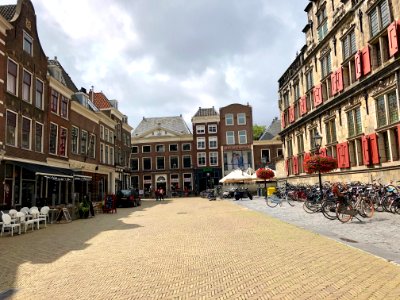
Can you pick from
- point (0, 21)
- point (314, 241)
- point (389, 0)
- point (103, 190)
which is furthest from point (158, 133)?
point (314, 241)

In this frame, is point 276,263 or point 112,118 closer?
point 276,263

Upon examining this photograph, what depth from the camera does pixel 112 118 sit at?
4059 cm

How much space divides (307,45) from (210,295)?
26.1m

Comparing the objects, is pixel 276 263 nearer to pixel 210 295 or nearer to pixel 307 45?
pixel 210 295

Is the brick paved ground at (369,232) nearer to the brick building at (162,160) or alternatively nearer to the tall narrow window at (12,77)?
the tall narrow window at (12,77)

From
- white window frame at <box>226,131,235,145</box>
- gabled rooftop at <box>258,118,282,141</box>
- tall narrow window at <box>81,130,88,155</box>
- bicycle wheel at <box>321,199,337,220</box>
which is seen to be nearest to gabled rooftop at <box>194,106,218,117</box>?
white window frame at <box>226,131,235,145</box>

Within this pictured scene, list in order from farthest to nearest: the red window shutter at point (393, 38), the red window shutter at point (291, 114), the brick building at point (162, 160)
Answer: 1. the brick building at point (162, 160)
2. the red window shutter at point (291, 114)
3. the red window shutter at point (393, 38)

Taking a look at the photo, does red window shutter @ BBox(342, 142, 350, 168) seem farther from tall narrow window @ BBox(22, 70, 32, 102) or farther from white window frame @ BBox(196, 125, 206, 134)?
white window frame @ BBox(196, 125, 206, 134)

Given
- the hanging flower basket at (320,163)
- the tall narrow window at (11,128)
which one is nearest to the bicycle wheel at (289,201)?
the hanging flower basket at (320,163)

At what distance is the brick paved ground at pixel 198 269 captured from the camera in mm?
4867

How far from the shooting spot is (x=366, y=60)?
1775 cm

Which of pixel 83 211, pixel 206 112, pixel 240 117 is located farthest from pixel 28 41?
pixel 240 117

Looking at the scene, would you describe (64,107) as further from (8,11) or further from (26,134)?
(8,11)

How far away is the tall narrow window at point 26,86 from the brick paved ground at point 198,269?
42.9 feet
